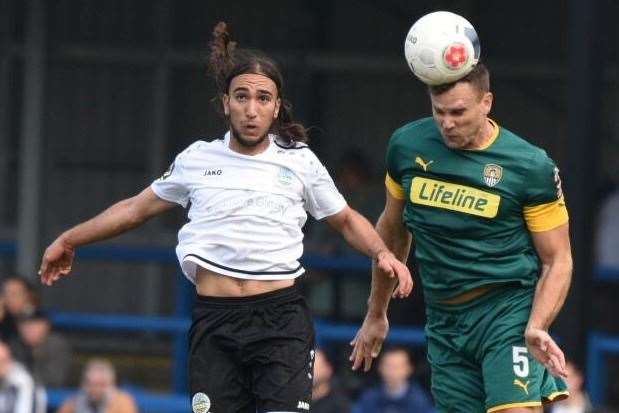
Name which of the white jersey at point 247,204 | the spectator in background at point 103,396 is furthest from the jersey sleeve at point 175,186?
the spectator in background at point 103,396

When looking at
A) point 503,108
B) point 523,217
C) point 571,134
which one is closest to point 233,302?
point 523,217

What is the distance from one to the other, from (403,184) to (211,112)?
11.3 m

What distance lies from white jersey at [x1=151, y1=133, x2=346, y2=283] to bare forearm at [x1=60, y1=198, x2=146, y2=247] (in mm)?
141

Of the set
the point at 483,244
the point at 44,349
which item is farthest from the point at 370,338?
the point at 44,349

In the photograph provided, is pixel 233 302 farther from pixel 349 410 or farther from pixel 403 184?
pixel 349 410

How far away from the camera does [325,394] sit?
11180 millimetres

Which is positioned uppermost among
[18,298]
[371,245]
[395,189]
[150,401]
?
[395,189]

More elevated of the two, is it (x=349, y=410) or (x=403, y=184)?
(x=403, y=184)

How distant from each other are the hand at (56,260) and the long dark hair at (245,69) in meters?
0.85

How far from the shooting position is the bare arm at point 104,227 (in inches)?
270

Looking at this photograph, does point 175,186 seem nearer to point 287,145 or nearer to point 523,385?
point 287,145

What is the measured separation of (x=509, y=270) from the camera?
662 cm

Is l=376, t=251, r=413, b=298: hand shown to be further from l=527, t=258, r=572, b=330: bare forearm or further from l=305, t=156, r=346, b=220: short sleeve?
l=527, t=258, r=572, b=330: bare forearm

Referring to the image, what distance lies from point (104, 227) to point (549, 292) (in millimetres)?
1759
